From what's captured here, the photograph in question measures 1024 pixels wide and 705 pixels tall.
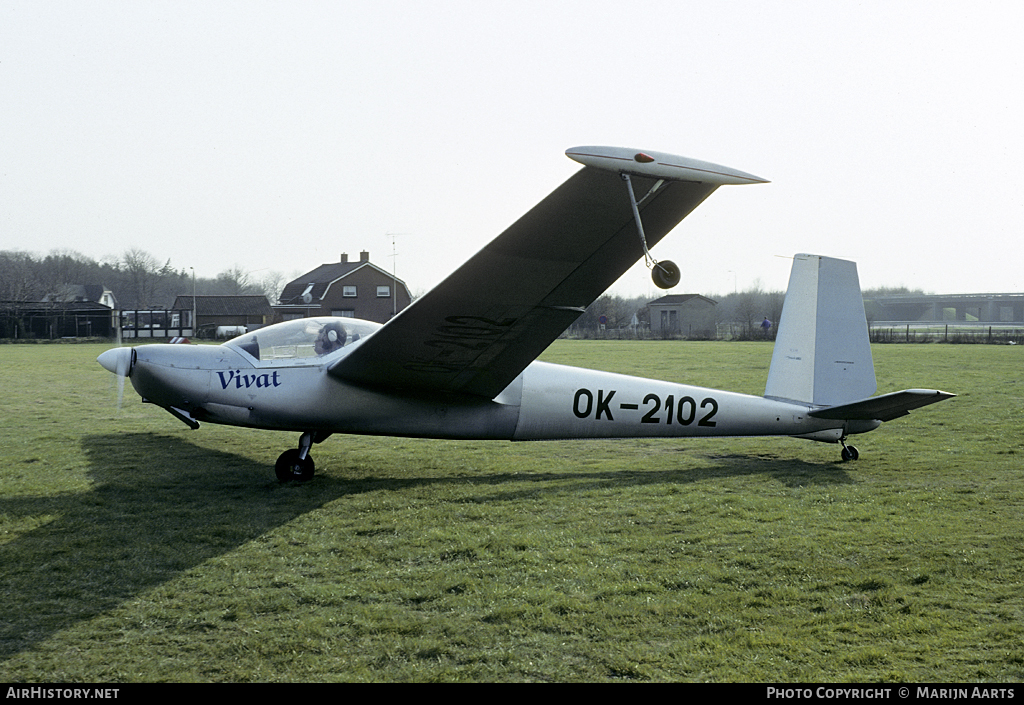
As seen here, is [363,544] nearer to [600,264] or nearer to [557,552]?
[557,552]

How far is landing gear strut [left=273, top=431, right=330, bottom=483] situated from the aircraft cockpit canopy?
0.91 meters

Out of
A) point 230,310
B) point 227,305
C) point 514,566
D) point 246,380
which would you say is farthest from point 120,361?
point 227,305

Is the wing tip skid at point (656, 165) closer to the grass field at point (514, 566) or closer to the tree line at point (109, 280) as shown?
the grass field at point (514, 566)

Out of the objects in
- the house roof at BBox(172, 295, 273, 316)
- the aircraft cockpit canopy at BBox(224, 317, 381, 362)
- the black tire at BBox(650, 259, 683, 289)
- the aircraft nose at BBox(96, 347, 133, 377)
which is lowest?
the aircraft nose at BBox(96, 347, 133, 377)

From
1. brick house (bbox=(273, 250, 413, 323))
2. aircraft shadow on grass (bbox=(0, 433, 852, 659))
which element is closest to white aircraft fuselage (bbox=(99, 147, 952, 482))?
aircraft shadow on grass (bbox=(0, 433, 852, 659))

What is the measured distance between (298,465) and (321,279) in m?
52.6

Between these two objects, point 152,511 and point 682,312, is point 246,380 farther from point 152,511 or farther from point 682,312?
point 682,312

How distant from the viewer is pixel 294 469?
324 inches

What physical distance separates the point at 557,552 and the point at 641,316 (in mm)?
82346

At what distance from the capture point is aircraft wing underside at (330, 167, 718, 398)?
558 cm

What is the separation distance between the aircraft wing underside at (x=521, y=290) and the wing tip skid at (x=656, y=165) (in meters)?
0.14

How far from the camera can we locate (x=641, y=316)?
8656 centimetres

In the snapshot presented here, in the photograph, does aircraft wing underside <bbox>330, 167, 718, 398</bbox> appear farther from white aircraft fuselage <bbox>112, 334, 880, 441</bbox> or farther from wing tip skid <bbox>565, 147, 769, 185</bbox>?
white aircraft fuselage <bbox>112, 334, 880, 441</bbox>

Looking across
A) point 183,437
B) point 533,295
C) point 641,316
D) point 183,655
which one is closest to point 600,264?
point 533,295
